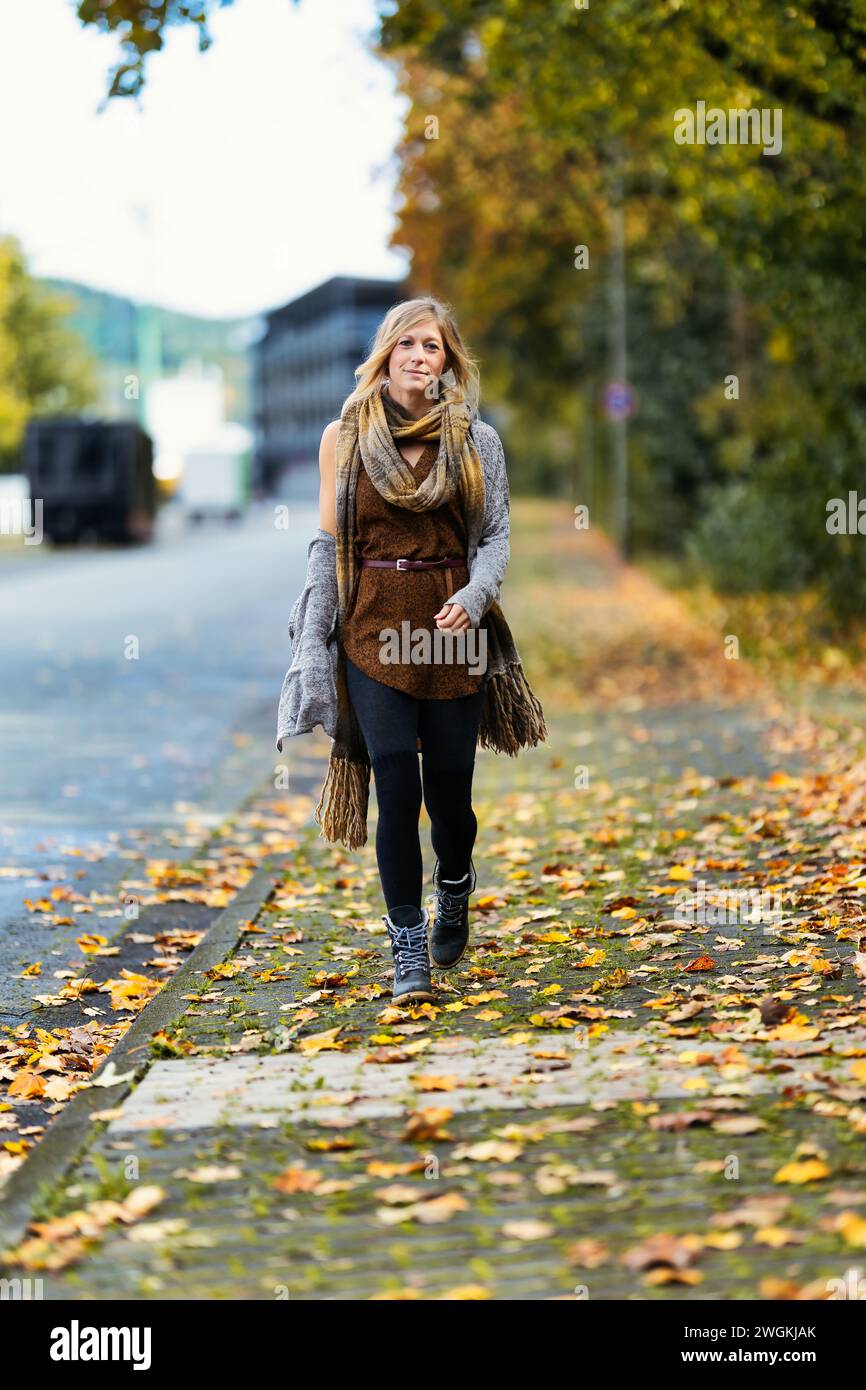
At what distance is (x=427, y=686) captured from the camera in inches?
217

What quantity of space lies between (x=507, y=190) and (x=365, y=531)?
25340mm

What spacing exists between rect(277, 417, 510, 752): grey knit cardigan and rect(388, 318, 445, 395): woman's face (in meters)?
0.22

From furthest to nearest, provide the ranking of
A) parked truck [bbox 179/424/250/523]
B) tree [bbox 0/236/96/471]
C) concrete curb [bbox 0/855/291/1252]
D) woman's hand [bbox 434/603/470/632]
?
parked truck [bbox 179/424/250/523], tree [bbox 0/236/96/471], woman's hand [bbox 434/603/470/632], concrete curb [bbox 0/855/291/1252]

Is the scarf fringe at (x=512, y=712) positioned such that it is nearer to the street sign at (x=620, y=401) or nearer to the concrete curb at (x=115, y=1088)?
the concrete curb at (x=115, y=1088)

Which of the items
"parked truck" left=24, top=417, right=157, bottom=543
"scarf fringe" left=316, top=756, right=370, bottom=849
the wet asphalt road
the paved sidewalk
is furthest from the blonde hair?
"parked truck" left=24, top=417, right=157, bottom=543

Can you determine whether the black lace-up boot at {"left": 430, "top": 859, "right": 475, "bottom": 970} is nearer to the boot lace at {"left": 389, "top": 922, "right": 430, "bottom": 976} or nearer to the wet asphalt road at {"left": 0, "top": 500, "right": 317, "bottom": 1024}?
the boot lace at {"left": 389, "top": 922, "right": 430, "bottom": 976}

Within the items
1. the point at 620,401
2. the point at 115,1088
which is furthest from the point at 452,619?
the point at 620,401

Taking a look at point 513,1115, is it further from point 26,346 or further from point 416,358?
point 26,346

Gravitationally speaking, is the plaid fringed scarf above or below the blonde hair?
below

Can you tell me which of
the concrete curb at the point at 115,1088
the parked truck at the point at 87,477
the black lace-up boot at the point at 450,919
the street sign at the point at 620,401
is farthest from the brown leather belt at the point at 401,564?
the parked truck at the point at 87,477

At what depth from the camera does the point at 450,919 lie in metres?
6.00

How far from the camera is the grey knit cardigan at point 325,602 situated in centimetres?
550

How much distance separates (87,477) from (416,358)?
125 ft

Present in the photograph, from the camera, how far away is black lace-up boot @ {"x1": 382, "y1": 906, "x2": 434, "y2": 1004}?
5629 millimetres
